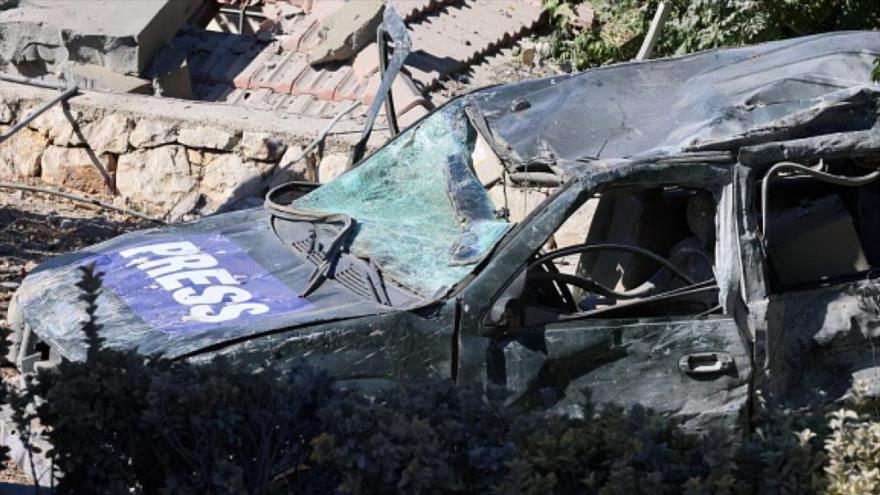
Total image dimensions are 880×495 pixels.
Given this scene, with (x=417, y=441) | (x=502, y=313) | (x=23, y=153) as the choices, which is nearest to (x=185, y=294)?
(x=502, y=313)

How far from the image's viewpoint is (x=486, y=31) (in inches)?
532

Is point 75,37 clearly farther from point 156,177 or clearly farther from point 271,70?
point 156,177

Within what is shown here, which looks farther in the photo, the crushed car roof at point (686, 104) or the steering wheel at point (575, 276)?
the crushed car roof at point (686, 104)

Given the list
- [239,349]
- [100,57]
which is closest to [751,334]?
[239,349]

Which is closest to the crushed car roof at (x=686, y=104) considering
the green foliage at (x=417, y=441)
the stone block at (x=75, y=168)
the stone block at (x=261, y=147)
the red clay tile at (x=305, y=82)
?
the green foliage at (x=417, y=441)

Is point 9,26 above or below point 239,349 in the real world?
above

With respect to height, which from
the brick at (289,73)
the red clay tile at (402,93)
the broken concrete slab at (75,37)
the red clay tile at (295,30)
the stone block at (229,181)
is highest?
the broken concrete slab at (75,37)

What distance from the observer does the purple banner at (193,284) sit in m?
5.64

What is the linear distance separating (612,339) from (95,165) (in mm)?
5435

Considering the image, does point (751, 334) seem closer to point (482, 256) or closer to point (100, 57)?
point (482, 256)

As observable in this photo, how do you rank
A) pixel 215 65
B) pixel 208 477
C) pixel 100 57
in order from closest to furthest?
pixel 208 477 < pixel 100 57 < pixel 215 65

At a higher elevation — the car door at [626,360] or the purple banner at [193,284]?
the purple banner at [193,284]

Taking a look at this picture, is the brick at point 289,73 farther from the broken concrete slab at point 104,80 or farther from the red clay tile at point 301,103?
the broken concrete slab at point 104,80

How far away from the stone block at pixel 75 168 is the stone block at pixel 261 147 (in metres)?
0.99
